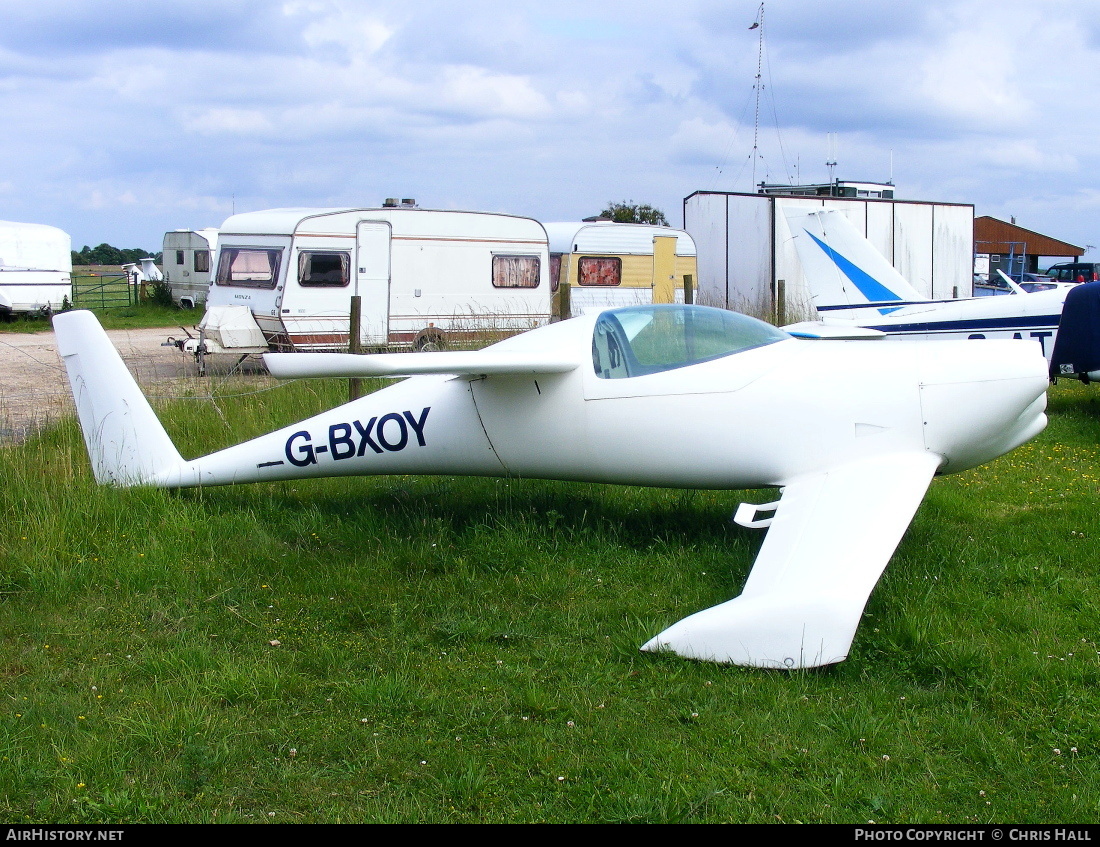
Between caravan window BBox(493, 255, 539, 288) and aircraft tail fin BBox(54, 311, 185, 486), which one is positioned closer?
aircraft tail fin BBox(54, 311, 185, 486)

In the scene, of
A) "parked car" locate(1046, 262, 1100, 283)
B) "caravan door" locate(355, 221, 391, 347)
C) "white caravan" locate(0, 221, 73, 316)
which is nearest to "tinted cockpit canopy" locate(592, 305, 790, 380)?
"caravan door" locate(355, 221, 391, 347)

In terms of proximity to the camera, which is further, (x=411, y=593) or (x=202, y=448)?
(x=202, y=448)

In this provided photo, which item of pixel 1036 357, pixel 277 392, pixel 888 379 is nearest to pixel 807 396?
pixel 888 379

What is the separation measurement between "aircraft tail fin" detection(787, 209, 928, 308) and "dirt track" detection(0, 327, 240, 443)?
29.6ft

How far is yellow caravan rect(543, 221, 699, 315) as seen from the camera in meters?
20.3

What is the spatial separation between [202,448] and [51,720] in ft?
15.4

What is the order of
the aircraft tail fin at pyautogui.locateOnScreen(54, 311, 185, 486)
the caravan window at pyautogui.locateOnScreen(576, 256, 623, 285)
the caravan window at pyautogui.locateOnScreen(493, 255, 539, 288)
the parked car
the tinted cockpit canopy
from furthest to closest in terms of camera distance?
the parked car < the caravan window at pyautogui.locateOnScreen(576, 256, 623, 285) < the caravan window at pyautogui.locateOnScreen(493, 255, 539, 288) < the aircraft tail fin at pyautogui.locateOnScreen(54, 311, 185, 486) < the tinted cockpit canopy

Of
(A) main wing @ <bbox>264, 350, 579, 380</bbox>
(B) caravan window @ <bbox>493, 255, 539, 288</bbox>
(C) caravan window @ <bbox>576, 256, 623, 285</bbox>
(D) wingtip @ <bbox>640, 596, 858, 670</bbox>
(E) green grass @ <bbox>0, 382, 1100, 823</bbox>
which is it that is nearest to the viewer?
(E) green grass @ <bbox>0, 382, 1100, 823</bbox>

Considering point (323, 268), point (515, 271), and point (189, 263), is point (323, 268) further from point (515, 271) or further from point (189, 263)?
point (189, 263)

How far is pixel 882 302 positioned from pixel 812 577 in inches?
393

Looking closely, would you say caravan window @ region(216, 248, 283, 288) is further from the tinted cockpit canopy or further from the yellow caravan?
the tinted cockpit canopy

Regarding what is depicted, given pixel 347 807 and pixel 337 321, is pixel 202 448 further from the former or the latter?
pixel 337 321

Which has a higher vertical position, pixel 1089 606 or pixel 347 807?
pixel 1089 606

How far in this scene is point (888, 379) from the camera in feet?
17.2
